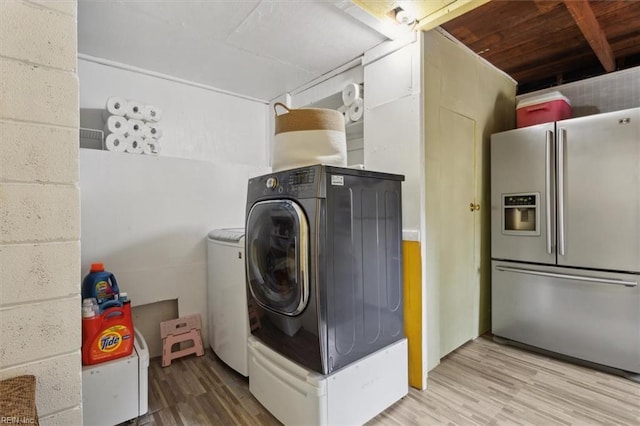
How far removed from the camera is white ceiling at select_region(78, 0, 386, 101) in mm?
1869

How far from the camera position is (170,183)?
2482 millimetres

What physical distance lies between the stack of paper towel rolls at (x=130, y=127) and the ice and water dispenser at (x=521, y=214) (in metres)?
3.10

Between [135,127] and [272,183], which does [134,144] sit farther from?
[272,183]

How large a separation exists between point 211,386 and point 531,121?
11.2ft

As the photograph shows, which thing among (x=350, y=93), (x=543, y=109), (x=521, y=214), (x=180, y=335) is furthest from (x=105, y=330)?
(x=543, y=109)

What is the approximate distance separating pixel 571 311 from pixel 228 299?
2.65 meters

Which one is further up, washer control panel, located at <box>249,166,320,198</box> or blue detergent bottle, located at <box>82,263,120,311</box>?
washer control panel, located at <box>249,166,320,198</box>

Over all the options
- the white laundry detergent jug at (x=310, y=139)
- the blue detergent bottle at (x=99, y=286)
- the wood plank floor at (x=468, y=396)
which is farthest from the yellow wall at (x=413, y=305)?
the blue detergent bottle at (x=99, y=286)

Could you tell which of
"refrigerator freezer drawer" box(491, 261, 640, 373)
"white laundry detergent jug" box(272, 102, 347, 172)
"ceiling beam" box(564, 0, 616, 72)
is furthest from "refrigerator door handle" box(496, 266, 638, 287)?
"white laundry detergent jug" box(272, 102, 347, 172)

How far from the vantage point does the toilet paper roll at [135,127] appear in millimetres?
2381

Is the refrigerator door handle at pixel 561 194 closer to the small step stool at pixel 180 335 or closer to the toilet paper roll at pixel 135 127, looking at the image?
the small step stool at pixel 180 335

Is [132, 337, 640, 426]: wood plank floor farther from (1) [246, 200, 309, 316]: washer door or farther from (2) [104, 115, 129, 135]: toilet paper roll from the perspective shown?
(2) [104, 115, 129, 135]: toilet paper roll

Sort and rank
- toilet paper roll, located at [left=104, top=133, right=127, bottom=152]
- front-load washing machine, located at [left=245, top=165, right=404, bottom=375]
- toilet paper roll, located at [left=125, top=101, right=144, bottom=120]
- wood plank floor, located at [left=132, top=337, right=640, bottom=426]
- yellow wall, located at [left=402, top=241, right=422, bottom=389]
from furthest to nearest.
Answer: toilet paper roll, located at [left=125, top=101, right=144, bottom=120]
toilet paper roll, located at [left=104, top=133, right=127, bottom=152]
yellow wall, located at [left=402, top=241, right=422, bottom=389]
wood plank floor, located at [left=132, top=337, right=640, bottom=426]
front-load washing machine, located at [left=245, top=165, right=404, bottom=375]

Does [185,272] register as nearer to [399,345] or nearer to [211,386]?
[211,386]
